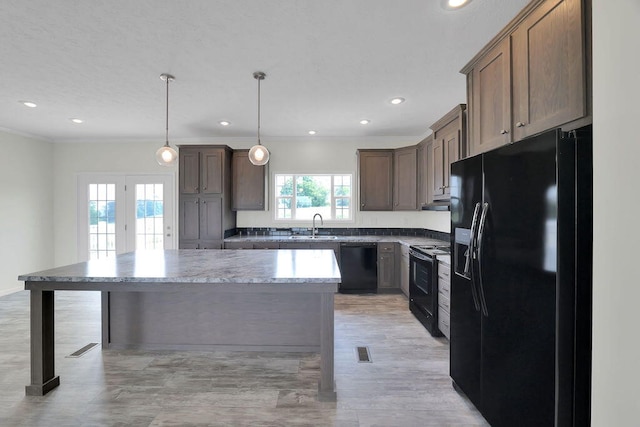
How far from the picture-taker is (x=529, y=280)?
1.52 metres

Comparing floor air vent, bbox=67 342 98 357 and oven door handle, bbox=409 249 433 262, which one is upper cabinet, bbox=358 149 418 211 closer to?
oven door handle, bbox=409 249 433 262

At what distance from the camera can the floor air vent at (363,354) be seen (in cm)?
280

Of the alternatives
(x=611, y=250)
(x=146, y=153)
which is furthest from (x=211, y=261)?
(x=146, y=153)

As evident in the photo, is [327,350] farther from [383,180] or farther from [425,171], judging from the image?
[383,180]

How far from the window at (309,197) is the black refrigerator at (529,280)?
3632mm

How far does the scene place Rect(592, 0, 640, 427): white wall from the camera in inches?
37.2

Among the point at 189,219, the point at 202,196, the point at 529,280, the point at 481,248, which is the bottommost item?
the point at 529,280

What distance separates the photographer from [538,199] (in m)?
1.47

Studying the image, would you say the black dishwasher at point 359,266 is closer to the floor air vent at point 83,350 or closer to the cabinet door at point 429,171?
the cabinet door at point 429,171

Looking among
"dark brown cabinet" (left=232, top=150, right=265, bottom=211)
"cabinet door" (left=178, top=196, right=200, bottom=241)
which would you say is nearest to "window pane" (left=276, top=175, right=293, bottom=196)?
"dark brown cabinet" (left=232, top=150, right=265, bottom=211)

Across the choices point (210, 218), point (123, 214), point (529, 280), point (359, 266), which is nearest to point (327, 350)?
point (529, 280)

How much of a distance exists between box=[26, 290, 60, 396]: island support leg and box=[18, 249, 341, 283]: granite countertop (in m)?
0.18

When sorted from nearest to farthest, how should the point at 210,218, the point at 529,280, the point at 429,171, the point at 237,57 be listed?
1. the point at 529,280
2. the point at 237,57
3. the point at 429,171
4. the point at 210,218

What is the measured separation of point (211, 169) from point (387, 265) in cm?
310
